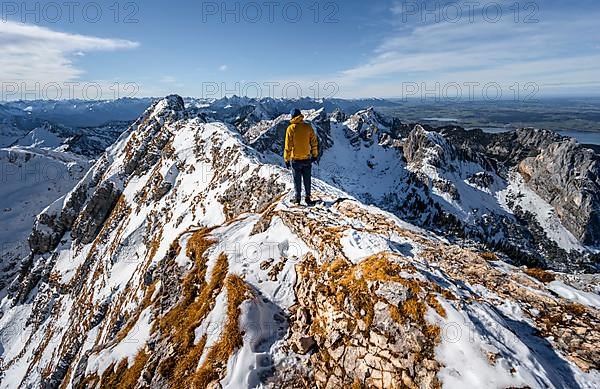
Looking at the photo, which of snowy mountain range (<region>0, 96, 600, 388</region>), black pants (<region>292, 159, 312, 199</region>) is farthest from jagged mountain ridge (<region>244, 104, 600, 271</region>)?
black pants (<region>292, 159, 312, 199</region>)

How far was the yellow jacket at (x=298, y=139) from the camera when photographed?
17.3 metres

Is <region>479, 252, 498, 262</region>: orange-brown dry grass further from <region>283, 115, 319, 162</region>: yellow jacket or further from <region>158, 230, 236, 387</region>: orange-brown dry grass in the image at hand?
<region>158, 230, 236, 387</region>: orange-brown dry grass

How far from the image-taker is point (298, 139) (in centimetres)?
1738

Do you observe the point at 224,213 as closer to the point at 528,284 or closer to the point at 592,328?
the point at 528,284

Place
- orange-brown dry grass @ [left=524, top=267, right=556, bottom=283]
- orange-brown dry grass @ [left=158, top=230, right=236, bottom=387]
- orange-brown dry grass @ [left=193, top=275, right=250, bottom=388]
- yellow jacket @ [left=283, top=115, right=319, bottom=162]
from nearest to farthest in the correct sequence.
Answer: orange-brown dry grass @ [left=193, top=275, right=250, bottom=388]
orange-brown dry grass @ [left=158, top=230, right=236, bottom=387]
orange-brown dry grass @ [left=524, top=267, right=556, bottom=283]
yellow jacket @ [left=283, top=115, right=319, bottom=162]

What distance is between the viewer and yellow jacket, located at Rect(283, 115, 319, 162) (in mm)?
17281

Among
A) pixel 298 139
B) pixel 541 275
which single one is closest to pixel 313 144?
pixel 298 139

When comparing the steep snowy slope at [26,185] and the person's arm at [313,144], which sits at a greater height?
the person's arm at [313,144]

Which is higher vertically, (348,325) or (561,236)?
(348,325)

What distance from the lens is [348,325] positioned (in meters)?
9.80

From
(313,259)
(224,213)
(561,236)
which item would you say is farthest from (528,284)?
(561,236)

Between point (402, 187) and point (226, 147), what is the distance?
163 meters

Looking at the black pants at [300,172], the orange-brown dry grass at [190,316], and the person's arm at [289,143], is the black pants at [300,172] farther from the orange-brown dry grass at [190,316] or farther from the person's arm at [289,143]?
the orange-brown dry grass at [190,316]

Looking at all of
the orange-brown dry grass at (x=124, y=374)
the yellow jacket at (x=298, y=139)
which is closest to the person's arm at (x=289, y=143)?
the yellow jacket at (x=298, y=139)
